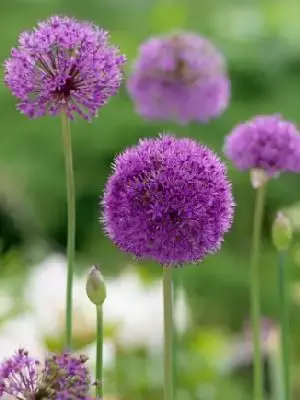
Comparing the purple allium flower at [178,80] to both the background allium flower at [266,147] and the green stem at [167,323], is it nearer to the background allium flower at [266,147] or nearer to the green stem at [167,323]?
the background allium flower at [266,147]

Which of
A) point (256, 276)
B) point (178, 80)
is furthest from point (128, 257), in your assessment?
point (256, 276)

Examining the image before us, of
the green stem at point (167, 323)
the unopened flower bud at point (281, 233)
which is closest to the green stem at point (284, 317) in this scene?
the unopened flower bud at point (281, 233)

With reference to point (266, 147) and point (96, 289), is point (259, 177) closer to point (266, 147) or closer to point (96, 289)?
point (266, 147)

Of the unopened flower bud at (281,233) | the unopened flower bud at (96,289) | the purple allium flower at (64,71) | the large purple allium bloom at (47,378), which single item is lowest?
the large purple allium bloom at (47,378)

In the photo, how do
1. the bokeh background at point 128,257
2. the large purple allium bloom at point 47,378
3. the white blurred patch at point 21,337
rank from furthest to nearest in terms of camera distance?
the bokeh background at point 128,257 < the white blurred patch at point 21,337 < the large purple allium bloom at point 47,378

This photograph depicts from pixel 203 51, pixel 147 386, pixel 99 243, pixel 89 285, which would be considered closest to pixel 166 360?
pixel 89 285

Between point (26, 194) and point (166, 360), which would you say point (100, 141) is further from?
point (166, 360)

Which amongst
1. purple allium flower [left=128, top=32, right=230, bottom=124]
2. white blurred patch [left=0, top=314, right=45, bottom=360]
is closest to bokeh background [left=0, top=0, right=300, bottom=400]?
white blurred patch [left=0, top=314, right=45, bottom=360]
